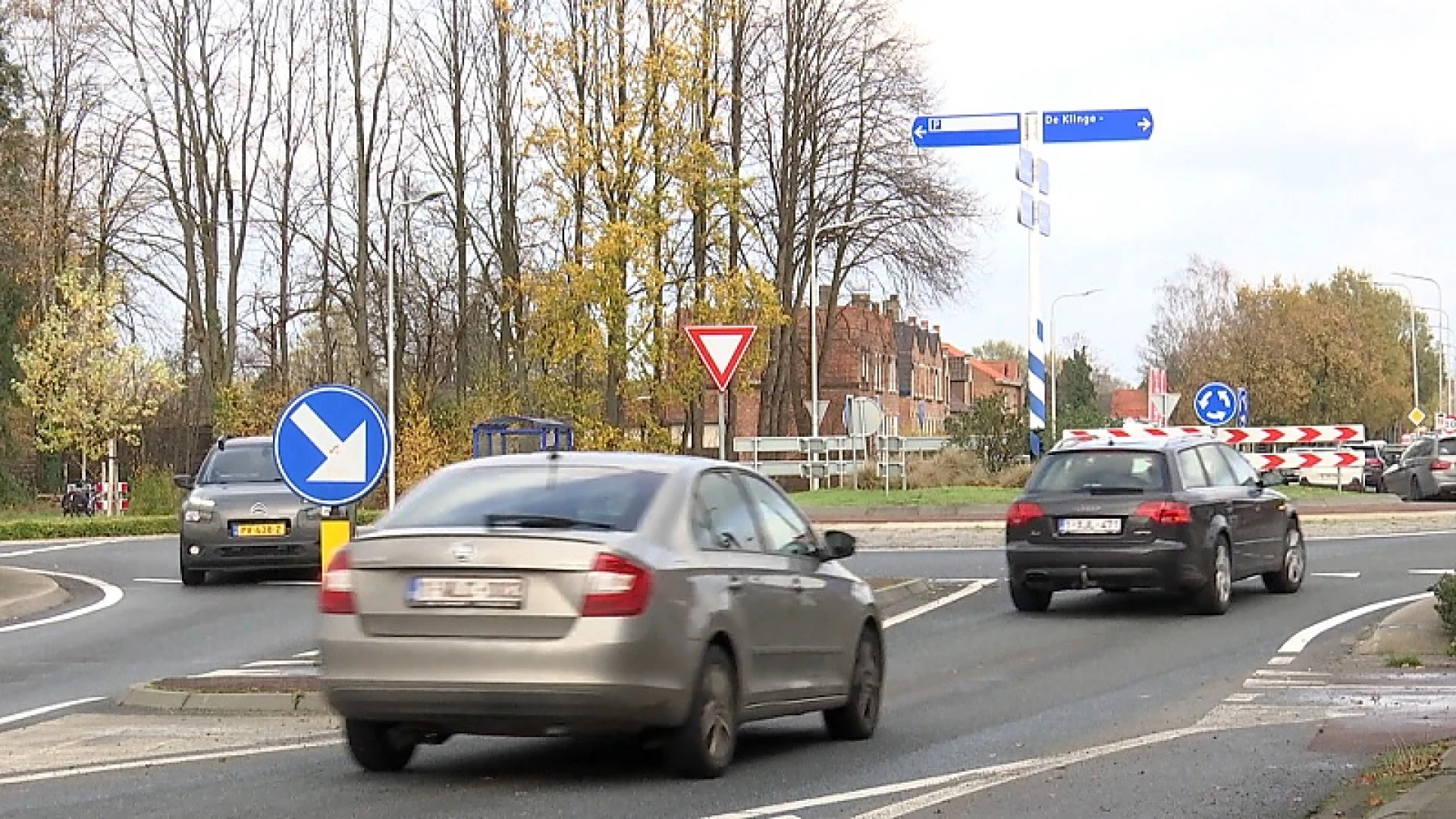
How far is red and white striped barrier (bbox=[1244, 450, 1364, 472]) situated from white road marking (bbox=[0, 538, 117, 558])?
1866 centimetres

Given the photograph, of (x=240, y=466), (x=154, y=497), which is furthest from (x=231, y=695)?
(x=154, y=497)

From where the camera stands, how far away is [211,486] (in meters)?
24.4

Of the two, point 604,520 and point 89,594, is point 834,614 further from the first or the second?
point 89,594

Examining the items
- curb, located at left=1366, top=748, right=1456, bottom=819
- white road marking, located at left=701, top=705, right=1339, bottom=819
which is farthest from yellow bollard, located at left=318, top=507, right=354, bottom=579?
curb, located at left=1366, top=748, right=1456, bottom=819

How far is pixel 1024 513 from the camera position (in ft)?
60.6

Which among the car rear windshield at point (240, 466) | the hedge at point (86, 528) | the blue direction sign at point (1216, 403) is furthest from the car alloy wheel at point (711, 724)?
the hedge at point (86, 528)

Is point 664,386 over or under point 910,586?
over

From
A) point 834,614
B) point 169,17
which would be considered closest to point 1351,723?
point 834,614

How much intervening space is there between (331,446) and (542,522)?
3881 mm

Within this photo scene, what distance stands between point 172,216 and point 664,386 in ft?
61.0

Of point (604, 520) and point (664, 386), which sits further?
point (664, 386)

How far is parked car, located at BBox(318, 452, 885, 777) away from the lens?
895cm

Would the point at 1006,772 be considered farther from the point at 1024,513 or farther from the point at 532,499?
the point at 1024,513

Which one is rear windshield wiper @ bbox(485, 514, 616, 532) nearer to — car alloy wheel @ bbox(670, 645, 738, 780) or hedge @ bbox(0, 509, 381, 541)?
car alloy wheel @ bbox(670, 645, 738, 780)
